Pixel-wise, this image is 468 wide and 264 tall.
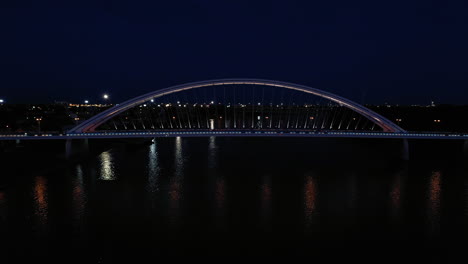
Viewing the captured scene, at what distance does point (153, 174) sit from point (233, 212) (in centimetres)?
970

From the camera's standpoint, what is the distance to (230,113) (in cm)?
9881

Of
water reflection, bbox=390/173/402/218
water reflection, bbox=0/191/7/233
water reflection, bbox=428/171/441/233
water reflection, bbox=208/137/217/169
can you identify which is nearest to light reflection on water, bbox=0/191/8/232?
water reflection, bbox=0/191/7/233

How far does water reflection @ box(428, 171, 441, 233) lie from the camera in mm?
13427

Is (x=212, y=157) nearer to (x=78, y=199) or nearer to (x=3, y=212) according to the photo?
(x=78, y=199)

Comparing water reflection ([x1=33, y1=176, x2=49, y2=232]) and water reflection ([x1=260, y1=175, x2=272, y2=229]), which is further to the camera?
water reflection ([x1=260, y1=175, x2=272, y2=229])

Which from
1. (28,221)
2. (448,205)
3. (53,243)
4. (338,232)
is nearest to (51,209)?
(28,221)

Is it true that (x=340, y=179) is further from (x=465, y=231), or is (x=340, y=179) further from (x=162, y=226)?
(x=162, y=226)

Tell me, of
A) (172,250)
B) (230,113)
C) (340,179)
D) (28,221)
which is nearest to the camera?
(172,250)

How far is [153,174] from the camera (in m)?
22.6

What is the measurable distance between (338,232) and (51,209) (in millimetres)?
11852

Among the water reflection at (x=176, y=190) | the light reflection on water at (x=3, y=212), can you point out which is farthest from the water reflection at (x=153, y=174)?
the light reflection on water at (x=3, y=212)

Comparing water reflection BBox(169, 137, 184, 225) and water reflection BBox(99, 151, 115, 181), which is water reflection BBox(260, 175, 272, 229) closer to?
water reflection BBox(169, 137, 184, 225)

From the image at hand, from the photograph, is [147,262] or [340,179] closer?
[147,262]

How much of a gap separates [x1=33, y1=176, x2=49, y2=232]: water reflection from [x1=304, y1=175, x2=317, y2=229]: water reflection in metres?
10.1
